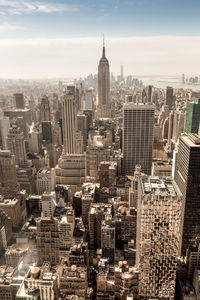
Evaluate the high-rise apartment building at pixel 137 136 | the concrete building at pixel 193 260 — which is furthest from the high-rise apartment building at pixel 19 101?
the concrete building at pixel 193 260

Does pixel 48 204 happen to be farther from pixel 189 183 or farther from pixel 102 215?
pixel 189 183

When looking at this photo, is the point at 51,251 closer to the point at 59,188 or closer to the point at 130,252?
the point at 130,252

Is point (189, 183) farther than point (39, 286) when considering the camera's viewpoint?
Yes

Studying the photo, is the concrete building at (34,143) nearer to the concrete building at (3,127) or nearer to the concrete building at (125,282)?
the concrete building at (3,127)

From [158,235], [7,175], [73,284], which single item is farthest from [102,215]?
[7,175]

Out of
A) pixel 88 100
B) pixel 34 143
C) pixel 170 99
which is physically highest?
pixel 170 99

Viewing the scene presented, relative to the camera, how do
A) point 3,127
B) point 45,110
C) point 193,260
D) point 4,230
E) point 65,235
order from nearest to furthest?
point 193,260, point 65,235, point 4,230, point 3,127, point 45,110

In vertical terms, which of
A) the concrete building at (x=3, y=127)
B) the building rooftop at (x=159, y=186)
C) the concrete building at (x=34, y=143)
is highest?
the building rooftop at (x=159, y=186)
